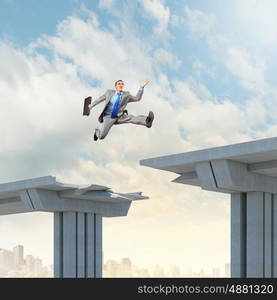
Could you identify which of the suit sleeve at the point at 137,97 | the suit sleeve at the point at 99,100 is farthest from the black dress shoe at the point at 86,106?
the suit sleeve at the point at 137,97

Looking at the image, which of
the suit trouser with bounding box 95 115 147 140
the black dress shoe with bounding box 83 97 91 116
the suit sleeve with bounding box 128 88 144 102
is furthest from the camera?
the black dress shoe with bounding box 83 97 91 116

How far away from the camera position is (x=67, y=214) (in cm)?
3709

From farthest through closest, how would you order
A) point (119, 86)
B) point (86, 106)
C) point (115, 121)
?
point (86, 106) < point (119, 86) < point (115, 121)

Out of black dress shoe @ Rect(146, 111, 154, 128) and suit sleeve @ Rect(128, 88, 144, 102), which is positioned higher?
suit sleeve @ Rect(128, 88, 144, 102)

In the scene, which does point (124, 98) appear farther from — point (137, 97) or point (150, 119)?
point (150, 119)

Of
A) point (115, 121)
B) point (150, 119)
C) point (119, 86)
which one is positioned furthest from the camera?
point (119, 86)

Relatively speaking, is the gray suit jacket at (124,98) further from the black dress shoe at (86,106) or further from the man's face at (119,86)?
the black dress shoe at (86,106)

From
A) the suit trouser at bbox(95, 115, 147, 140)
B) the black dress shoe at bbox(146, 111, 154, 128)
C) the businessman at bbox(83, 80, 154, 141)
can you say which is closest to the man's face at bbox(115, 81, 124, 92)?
the businessman at bbox(83, 80, 154, 141)

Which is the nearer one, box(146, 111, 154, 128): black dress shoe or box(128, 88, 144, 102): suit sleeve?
box(146, 111, 154, 128): black dress shoe

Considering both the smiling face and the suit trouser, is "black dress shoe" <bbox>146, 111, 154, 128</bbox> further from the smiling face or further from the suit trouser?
the smiling face

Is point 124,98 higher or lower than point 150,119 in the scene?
higher

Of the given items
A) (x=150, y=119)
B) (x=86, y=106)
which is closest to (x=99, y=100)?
(x=86, y=106)
